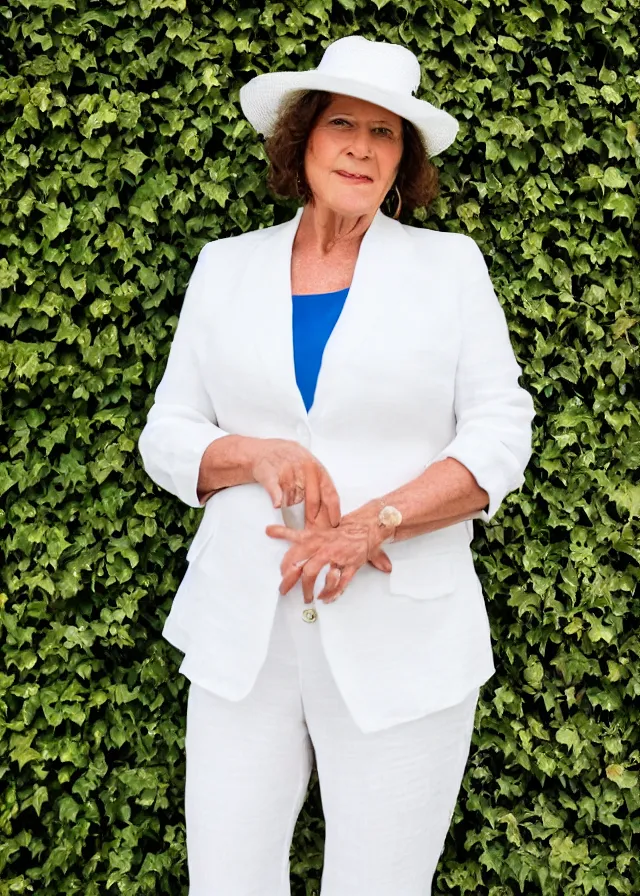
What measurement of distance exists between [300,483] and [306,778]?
0.69 meters

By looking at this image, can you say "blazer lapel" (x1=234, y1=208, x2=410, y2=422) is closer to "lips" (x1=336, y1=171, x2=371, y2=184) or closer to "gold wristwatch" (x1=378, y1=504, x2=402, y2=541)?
"lips" (x1=336, y1=171, x2=371, y2=184)

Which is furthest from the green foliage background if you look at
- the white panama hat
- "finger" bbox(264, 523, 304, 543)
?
"finger" bbox(264, 523, 304, 543)

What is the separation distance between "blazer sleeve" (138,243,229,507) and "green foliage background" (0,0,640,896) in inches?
22.2

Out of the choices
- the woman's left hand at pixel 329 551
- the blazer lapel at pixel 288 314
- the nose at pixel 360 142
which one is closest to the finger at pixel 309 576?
the woman's left hand at pixel 329 551

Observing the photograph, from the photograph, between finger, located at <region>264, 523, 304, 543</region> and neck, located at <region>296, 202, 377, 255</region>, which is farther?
neck, located at <region>296, 202, 377, 255</region>

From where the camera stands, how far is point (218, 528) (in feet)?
6.89

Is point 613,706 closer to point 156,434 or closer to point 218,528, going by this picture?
point 218,528

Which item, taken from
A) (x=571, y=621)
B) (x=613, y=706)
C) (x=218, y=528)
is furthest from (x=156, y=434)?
(x=613, y=706)

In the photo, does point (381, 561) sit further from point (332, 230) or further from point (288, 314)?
point (332, 230)

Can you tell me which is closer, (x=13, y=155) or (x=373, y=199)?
(x=373, y=199)

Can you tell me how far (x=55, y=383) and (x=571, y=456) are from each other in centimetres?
146

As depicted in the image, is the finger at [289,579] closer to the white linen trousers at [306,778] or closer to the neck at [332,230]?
the white linen trousers at [306,778]

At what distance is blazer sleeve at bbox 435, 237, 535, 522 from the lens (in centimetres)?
199

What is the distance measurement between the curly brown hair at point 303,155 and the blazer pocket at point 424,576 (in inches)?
34.4
